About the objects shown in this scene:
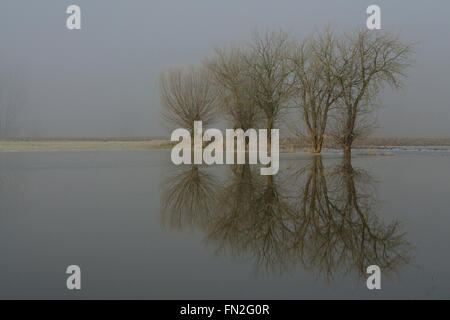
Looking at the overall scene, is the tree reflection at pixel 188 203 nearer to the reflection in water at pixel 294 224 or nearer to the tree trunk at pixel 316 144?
the reflection in water at pixel 294 224

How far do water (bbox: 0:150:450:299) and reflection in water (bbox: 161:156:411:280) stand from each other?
18mm

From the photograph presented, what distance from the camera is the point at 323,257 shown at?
157 inches

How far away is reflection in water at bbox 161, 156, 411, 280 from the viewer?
3979 mm

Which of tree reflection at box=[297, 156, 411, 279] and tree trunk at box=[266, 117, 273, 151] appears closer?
tree reflection at box=[297, 156, 411, 279]

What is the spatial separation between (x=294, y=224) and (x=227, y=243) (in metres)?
1.24

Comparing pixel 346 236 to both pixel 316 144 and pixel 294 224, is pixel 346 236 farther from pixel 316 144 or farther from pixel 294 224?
pixel 316 144

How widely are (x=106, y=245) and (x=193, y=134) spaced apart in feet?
98.9

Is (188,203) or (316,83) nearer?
(188,203)

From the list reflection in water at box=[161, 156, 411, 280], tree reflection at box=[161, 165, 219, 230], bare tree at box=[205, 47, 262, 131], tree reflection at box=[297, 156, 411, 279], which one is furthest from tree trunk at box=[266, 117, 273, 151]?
tree reflection at box=[297, 156, 411, 279]

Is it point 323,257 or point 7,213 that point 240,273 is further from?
point 7,213

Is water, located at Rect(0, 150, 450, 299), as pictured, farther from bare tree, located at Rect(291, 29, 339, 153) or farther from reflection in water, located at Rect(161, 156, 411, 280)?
bare tree, located at Rect(291, 29, 339, 153)

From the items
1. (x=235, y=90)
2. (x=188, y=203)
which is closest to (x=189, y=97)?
(x=235, y=90)

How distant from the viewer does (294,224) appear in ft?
17.9

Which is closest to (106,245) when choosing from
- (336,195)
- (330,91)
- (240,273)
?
(240,273)
